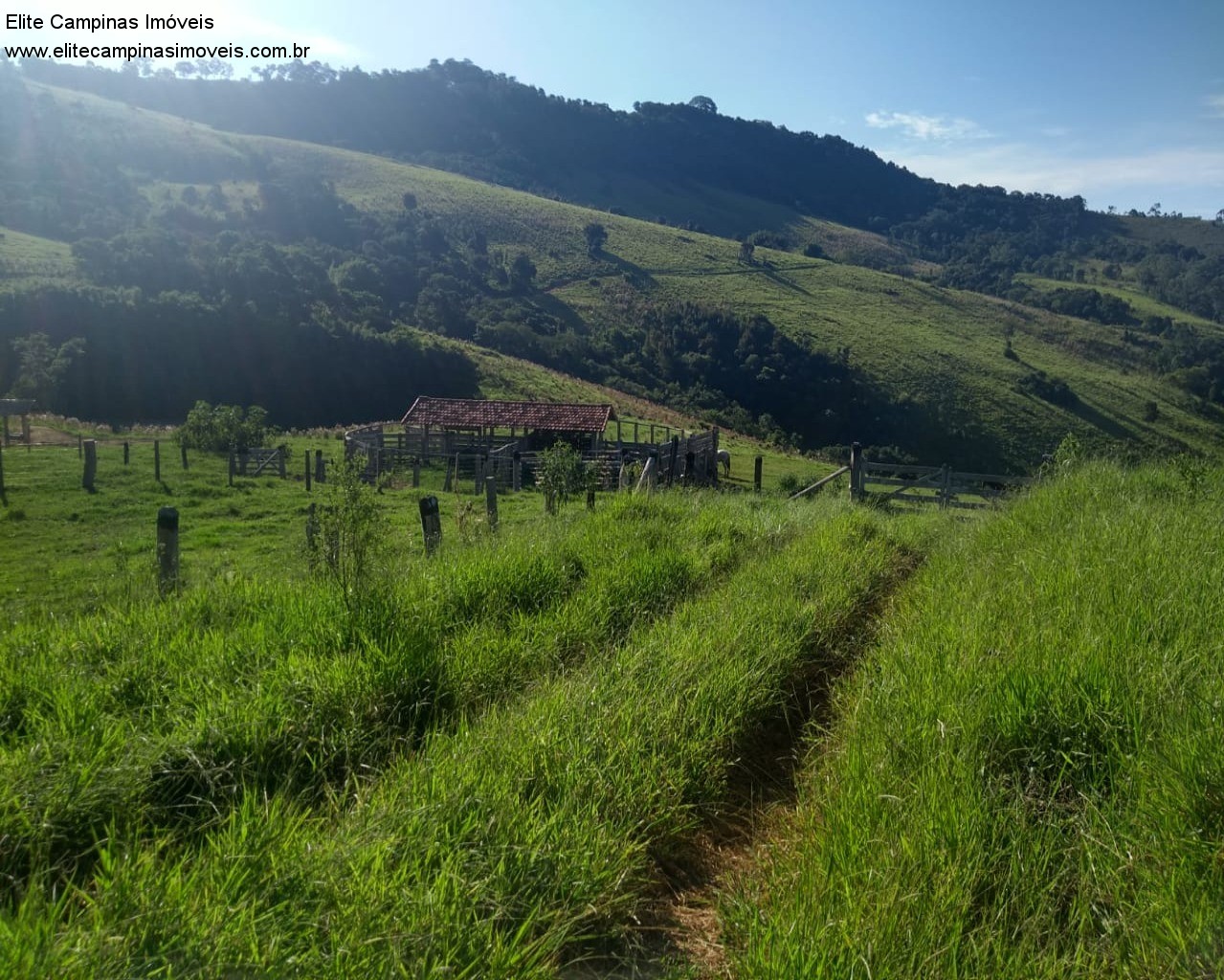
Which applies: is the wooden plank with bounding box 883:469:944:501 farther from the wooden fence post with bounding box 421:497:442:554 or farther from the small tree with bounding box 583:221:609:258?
the small tree with bounding box 583:221:609:258

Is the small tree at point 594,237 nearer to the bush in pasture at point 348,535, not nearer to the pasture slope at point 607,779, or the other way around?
the bush in pasture at point 348,535

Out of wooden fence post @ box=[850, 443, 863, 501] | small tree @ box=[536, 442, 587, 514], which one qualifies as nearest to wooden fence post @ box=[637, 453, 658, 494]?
small tree @ box=[536, 442, 587, 514]

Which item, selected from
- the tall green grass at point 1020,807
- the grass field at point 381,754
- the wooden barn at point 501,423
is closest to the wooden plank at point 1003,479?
the grass field at point 381,754

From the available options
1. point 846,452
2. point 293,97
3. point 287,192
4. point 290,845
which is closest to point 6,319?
point 287,192

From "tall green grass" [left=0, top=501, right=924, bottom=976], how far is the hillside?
3690 cm

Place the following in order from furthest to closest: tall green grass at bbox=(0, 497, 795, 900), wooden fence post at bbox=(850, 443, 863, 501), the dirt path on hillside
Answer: wooden fence post at bbox=(850, 443, 863, 501), tall green grass at bbox=(0, 497, 795, 900), the dirt path on hillside

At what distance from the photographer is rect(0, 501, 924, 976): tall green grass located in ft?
7.41

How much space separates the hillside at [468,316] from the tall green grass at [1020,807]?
3514cm

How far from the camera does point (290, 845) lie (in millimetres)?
2752

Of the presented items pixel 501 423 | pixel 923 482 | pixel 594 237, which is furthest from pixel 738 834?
pixel 594 237

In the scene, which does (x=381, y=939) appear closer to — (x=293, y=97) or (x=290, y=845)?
(x=290, y=845)

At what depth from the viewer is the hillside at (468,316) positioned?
2030 inches

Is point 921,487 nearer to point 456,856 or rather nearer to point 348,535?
point 348,535

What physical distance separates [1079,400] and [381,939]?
76328 mm
